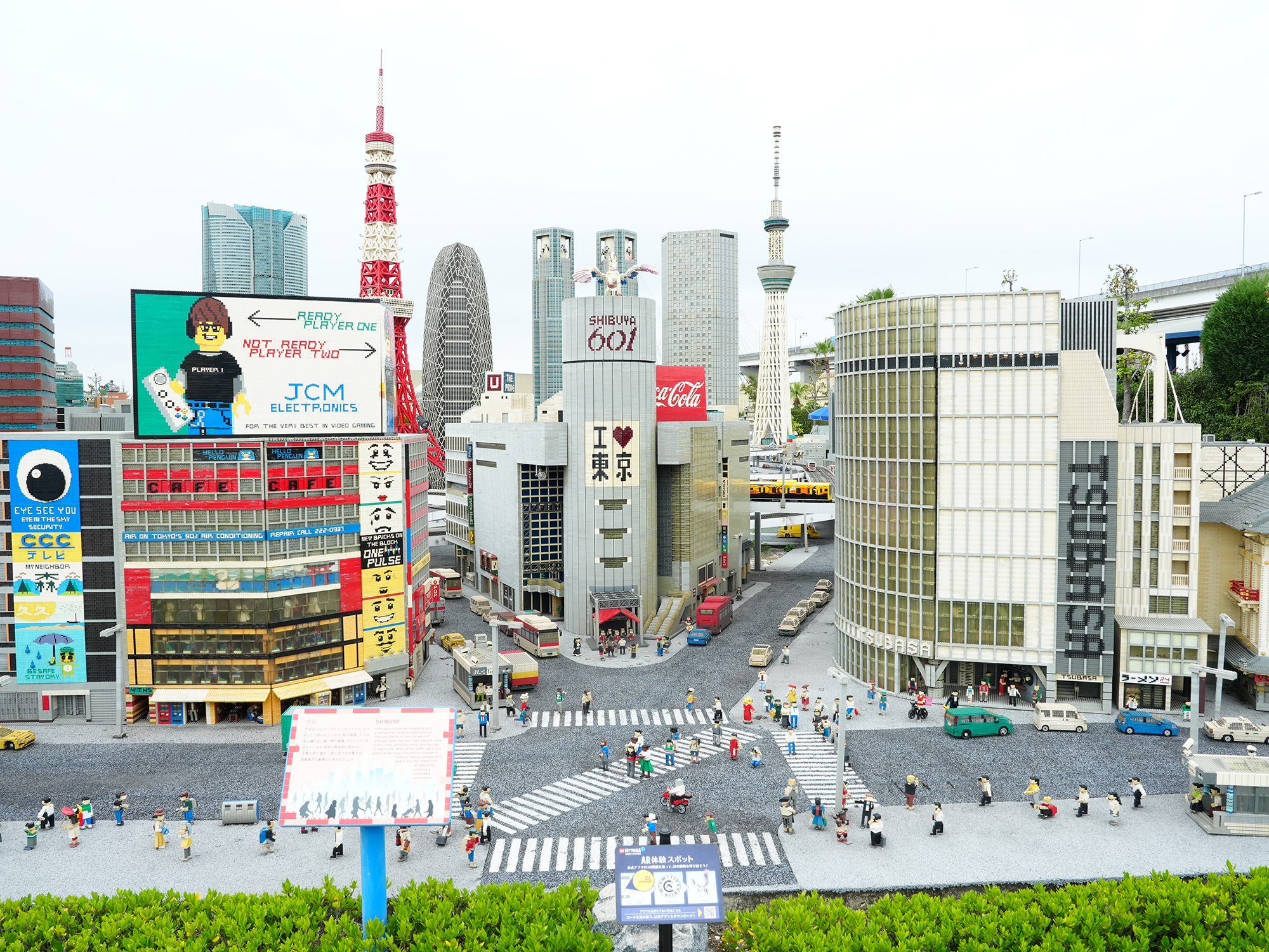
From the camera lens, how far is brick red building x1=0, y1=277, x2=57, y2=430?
135250 mm

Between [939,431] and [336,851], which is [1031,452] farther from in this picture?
[336,851]

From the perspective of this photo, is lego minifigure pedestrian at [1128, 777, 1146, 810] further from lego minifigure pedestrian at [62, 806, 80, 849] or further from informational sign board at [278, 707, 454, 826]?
lego minifigure pedestrian at [62, 806, 80, 849]

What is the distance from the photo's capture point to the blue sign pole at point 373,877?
23.0 metres

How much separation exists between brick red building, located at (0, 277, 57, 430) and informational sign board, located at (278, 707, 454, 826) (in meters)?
139

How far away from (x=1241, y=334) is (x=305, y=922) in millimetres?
96316

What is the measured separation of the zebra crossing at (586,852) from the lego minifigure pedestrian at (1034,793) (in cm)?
1160

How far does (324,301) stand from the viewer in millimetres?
50469

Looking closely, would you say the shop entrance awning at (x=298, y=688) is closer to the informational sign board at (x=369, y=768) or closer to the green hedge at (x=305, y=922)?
the green hedge at (x=305, y=922)

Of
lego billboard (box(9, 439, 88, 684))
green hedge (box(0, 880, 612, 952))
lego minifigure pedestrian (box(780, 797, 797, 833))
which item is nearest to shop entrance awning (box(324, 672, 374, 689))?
lego billboard (box(9, 439, 88, 684))

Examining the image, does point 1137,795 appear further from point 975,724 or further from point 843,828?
point 843,828

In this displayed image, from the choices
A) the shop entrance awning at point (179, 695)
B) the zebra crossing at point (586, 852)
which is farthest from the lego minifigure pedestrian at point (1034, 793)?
the shop entrance awning at point (179, 695)

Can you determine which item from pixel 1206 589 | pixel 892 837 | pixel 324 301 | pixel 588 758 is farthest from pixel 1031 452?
pixel 324 301

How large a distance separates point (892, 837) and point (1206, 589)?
31753 mm

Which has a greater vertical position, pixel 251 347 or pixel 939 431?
pixel 251 347
